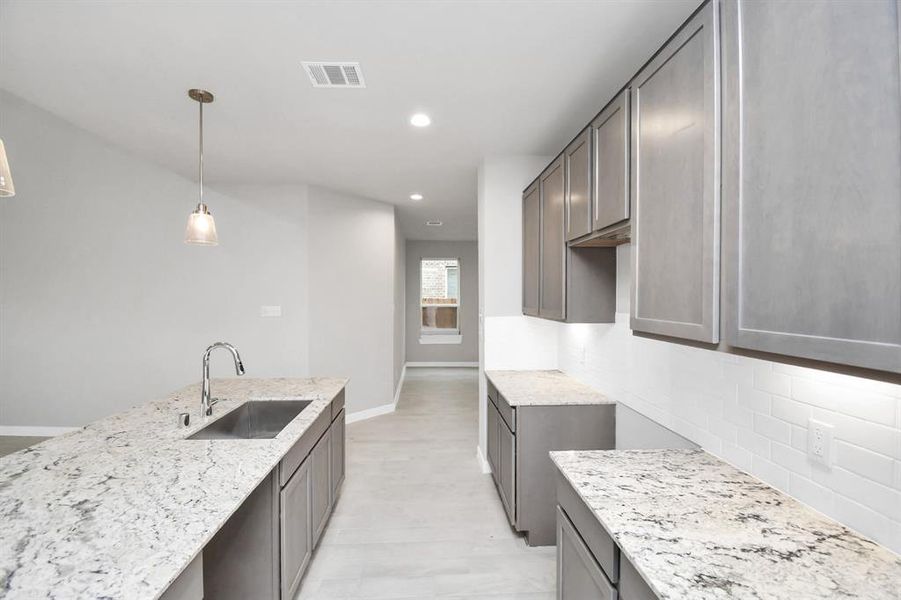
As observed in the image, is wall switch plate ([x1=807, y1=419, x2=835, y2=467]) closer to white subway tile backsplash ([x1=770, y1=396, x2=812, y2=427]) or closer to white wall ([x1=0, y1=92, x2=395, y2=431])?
white subway tile backsplash ([x1=770, y1=396, x2=812, y2=427])

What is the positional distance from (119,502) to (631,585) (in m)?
1.48

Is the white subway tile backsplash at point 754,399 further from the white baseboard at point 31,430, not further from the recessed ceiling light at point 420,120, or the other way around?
the white baseboard at point 31,430

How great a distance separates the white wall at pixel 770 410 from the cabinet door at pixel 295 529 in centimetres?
180

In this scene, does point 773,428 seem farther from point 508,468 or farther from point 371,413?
point 371,413

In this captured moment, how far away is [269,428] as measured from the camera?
2.53m

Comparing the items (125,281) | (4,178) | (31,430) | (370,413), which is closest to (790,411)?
(4,178)

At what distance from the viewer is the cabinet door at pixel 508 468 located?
2480 millimetres

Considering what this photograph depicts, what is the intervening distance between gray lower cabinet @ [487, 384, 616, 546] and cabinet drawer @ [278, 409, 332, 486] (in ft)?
3.85

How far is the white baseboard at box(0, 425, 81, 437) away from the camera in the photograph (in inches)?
169

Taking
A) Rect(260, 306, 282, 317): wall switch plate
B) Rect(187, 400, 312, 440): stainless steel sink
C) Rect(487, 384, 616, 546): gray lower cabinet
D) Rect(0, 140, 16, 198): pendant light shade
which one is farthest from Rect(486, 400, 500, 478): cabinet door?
Rect(0, 140, 16, 198): pendant light shade

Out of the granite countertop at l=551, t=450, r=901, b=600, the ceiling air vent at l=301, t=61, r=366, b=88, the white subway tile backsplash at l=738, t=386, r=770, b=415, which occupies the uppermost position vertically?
the ceiling air vent at l=301, t=61, r=366, b=88

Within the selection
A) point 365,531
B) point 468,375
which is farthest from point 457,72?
point 468,375

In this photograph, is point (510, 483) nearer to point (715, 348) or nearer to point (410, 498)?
point (410, 498)

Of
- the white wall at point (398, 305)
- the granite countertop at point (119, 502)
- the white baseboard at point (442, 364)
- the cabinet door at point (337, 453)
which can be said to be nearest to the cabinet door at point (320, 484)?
the cabinet door at point (337, 453)
